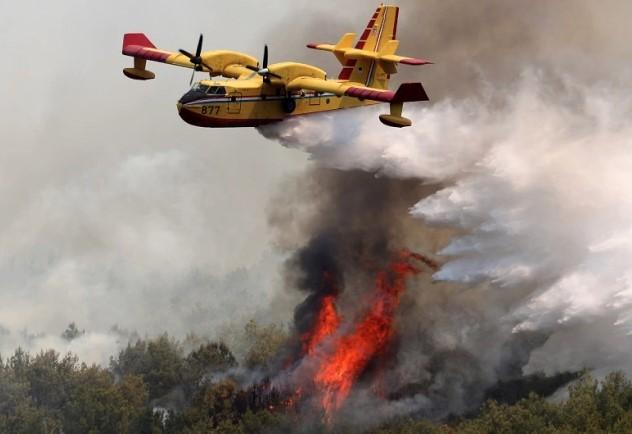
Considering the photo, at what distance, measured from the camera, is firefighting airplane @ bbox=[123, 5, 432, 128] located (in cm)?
6375

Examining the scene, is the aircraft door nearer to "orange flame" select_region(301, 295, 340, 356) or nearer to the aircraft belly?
the aircraft belly

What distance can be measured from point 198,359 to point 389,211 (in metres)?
34.1

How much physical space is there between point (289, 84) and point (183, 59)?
7.56 meters

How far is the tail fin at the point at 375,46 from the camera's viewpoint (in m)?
70.1

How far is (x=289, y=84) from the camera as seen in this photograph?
65.9 m

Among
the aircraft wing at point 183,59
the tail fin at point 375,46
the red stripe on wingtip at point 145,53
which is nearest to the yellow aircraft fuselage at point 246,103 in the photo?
the tail fin at point 375,46

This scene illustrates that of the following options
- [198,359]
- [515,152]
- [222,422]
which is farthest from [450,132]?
[198,359]

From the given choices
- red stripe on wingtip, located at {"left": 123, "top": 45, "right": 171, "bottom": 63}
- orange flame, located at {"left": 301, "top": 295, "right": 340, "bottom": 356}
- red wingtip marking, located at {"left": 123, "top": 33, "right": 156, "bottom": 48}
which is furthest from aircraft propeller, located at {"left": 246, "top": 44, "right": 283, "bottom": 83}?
orange flame, located at {"left": 301, "top": 295, "right": 340, "bottom": 356}

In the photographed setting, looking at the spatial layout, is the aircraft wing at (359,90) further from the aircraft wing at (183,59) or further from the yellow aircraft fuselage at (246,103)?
the aircraft wing at (183,59)

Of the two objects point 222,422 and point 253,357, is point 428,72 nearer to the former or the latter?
point 222,422

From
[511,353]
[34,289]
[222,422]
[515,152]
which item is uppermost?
[515,152]

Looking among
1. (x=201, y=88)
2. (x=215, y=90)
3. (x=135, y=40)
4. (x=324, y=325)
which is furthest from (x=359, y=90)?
(x=324, y=325)

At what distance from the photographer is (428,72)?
78.0 metres

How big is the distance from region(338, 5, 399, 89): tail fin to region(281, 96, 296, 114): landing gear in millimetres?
4412
